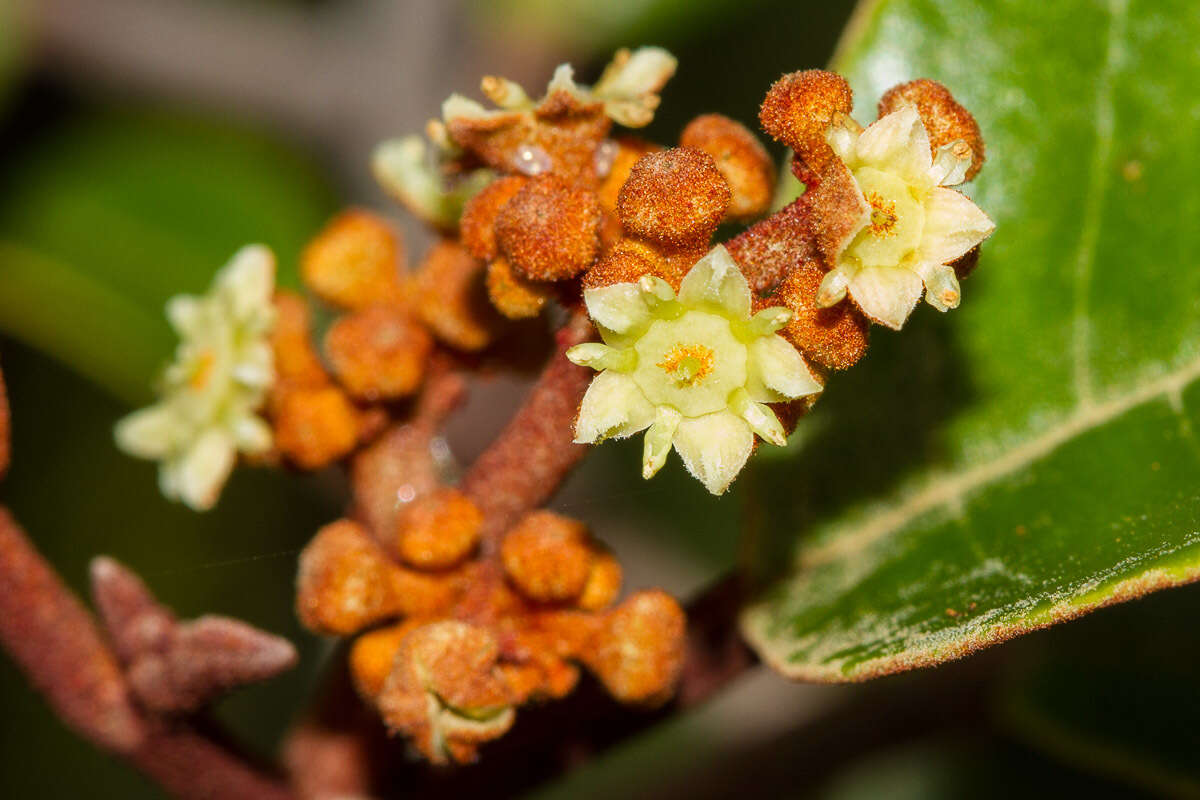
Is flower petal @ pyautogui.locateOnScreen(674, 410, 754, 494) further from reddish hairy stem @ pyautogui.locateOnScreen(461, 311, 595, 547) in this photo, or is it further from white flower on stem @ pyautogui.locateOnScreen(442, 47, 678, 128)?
white flower on stem @ pyautogui.locateOnScreen(442, 47, 678, 128)

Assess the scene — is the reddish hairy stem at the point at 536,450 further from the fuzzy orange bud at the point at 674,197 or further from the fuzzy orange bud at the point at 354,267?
the fuzzy orange bud at the point at 354,267

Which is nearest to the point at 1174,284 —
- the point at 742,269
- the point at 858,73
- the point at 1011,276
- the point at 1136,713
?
the point at 1011,276

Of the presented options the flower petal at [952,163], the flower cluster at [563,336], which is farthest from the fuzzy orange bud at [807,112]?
the flower petal at [952,163]

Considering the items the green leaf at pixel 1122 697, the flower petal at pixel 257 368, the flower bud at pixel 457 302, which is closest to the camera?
the flower bud at pixel 457 302

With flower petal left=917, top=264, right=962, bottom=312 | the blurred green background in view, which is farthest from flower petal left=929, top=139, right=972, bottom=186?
the blurred green background

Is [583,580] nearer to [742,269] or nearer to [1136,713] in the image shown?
[742,269]
